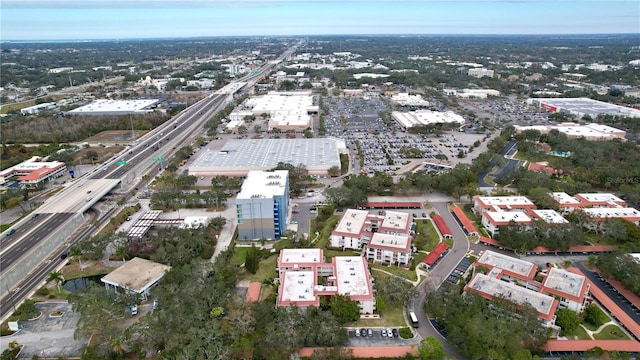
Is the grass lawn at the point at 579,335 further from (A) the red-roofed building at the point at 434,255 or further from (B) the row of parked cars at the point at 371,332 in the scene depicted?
(B) the row of parked cars at the point at 371,332

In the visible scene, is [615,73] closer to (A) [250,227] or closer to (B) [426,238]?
(B) [426,238]

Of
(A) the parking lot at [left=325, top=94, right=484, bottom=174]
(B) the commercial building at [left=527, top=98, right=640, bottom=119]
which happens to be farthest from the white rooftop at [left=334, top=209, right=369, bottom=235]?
(B) the commercial building at [left=527, top=98, right=640, bottom=119]

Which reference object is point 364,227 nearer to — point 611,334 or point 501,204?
point 501,204

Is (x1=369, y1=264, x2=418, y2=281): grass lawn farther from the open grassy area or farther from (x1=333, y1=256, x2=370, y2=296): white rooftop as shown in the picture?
the open grassy area

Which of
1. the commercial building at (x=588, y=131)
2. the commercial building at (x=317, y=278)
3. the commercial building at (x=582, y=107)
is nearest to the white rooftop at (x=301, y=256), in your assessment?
the commercial building at (x=317, y=278)

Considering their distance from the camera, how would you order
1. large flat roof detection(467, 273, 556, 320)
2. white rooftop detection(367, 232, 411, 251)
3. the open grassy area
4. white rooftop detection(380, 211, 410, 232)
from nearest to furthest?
large flat roof detection(467, 273, 556, 320) → white rooftop detection(367, 232, 411, 251) → the open grassy area → white rooftop detection(380, 211, 410, 232)
